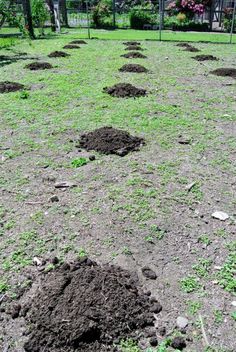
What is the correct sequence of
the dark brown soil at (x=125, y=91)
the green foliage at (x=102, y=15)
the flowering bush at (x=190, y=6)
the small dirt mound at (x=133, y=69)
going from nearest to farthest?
the dark brown soil at (x=125, y=91), the small dirt mound at (x=133, y=69), the flowering bush at (x=190, y=6), the green foliage at (x=102, y=15)

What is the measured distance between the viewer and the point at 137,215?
3096 mm

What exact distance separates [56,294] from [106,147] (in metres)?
2.34

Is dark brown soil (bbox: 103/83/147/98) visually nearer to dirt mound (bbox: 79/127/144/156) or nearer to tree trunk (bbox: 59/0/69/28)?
dirt mound (bbox: 79/127/144/156)

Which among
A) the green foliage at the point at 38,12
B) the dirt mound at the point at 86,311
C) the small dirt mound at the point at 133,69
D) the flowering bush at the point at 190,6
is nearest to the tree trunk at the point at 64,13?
the green foliage at the point at 38,12

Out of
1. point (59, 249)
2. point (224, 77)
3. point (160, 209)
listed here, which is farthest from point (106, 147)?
point (224, 77)

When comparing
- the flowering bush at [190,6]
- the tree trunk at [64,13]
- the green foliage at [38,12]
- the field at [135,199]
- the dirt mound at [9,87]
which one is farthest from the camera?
the tree trunk at [64,13]

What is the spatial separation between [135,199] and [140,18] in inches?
828

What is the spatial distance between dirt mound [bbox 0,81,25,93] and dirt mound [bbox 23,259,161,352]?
5.26 meters

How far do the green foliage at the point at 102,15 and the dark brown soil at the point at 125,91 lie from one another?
17074mm

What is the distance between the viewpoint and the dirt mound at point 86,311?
6.39 ft

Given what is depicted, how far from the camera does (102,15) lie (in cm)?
2255

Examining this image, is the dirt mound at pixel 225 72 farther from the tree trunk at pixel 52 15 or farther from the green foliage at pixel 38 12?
the tree trunk at pixel 52 15

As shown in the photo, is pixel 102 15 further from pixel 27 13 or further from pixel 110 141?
pixel 110 141

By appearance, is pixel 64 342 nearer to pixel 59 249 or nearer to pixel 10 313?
pixel 10 313
